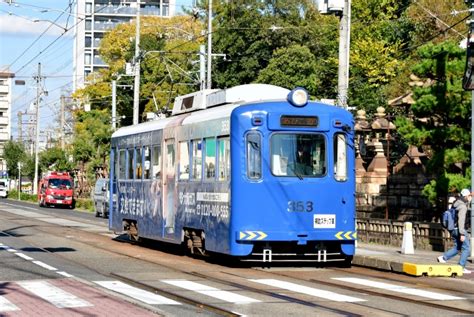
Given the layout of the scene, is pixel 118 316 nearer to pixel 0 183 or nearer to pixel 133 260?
pixel 133 260

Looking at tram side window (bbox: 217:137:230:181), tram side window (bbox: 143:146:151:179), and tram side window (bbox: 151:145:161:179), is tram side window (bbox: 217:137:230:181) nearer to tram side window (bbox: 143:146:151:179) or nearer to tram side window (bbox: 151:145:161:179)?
tram side window (bbox: 151:145:161:179)

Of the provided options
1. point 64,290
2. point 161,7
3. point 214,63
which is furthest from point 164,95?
point 64,290

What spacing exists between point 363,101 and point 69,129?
74412 millimetres

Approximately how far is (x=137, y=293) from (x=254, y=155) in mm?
5554

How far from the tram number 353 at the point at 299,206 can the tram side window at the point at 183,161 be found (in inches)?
131

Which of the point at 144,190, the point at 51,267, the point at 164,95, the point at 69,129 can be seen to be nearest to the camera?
the point at 51,267

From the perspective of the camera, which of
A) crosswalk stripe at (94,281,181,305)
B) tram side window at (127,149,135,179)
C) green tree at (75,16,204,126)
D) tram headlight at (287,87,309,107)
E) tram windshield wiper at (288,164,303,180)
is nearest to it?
crosswalk stripe at (94,281,181,305)

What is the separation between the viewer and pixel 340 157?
20.1 metres

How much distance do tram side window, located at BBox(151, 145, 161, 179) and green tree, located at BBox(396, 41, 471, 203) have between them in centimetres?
636

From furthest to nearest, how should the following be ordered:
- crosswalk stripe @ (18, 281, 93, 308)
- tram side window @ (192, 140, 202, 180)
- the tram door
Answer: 1. the tram door
2. tram side window @ (192, 140, 202, 180)
3. crosswalk stripe @ (18, 281, 93, 308)

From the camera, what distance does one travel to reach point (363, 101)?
53344mm

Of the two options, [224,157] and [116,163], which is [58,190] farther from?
[224,157]

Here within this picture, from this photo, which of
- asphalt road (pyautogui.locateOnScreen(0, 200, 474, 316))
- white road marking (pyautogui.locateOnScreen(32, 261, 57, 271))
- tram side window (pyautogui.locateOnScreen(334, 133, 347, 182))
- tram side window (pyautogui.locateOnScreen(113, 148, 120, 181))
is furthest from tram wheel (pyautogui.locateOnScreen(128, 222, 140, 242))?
tram side window (pyautogui.locateOnScreen(334, 133, 347, 182))

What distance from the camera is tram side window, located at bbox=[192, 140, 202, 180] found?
21323 mm
